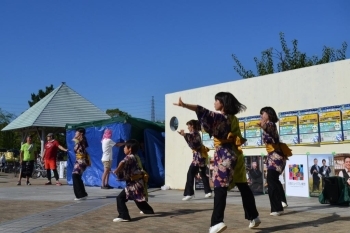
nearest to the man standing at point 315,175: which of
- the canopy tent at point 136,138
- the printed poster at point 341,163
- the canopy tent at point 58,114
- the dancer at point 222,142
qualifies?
the printed poster at point 341,163

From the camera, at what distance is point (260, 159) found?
1082cm

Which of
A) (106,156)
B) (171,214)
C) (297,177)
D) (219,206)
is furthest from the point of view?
(106,156)

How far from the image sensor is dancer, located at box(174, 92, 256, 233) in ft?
18.5

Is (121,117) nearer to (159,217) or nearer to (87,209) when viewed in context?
(87,209)

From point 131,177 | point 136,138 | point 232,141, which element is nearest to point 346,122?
point 232,141

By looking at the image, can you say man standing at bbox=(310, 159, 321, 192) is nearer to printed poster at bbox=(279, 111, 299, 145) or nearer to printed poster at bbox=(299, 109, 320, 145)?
printed poster at bbox=(299, 109, 320, 145)

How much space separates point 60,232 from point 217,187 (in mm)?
2326

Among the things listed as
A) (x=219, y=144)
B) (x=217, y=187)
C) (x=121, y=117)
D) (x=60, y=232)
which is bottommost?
(x=60, y=232)

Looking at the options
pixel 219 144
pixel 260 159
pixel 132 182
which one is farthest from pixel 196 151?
pixel 219 144

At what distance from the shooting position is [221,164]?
583 cm

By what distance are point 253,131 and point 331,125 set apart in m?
2.08

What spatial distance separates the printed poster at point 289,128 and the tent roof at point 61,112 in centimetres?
1650

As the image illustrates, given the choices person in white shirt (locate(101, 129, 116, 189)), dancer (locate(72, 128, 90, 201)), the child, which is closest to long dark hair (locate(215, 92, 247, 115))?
the child

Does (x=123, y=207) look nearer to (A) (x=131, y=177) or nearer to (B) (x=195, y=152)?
(A) (x=131, y=177)
